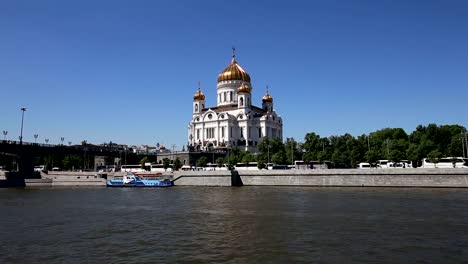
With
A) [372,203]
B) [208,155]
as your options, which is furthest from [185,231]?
[208,155]

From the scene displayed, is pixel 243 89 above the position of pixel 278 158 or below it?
above

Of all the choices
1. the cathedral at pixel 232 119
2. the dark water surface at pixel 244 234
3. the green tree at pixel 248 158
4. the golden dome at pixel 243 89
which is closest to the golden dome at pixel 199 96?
the cathedral at pixel 232 119

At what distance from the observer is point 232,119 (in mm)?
107688

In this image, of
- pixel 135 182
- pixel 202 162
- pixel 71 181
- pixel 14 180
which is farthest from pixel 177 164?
pixel 14 180

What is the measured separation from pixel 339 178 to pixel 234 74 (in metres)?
55.8

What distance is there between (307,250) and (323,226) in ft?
22.0

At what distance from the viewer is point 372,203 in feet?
123

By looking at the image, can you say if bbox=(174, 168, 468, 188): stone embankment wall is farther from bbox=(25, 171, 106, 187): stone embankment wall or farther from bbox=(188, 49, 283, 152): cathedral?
bbox=(188, 49, 283, 152): cathedral

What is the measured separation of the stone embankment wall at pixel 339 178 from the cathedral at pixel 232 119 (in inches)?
1192

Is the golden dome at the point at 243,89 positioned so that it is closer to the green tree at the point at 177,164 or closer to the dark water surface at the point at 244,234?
the green tree at the point at 177,164

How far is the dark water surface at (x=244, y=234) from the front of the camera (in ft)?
59.9

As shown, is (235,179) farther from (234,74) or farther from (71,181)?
(234,74)

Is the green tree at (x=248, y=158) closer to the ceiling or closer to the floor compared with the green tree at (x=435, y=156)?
closer to the ceiling

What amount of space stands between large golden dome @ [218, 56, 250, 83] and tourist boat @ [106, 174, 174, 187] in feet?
141
